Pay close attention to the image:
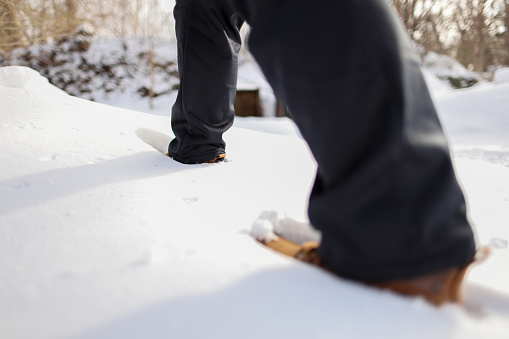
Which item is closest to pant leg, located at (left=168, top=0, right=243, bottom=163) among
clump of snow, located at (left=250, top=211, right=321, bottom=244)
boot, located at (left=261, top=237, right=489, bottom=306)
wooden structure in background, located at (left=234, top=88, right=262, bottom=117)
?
clump of snow, located at (left=250, top=211, right=321, bottom=244)

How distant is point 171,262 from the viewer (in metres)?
0.40

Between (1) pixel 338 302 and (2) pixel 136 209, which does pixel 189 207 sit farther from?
(1) pixel 338 302

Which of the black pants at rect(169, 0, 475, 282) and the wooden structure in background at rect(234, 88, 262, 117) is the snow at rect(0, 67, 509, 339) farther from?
the wooden structure in background at rect(234, 88, 262, 117)

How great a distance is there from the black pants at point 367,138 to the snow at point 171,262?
2.0 inches

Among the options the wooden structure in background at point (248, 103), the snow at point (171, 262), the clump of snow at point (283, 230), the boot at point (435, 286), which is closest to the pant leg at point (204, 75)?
the snow at point (171, 262)

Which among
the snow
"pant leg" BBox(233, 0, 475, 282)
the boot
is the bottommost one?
the snow

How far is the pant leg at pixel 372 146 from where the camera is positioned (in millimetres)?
351

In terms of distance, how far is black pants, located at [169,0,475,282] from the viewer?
0.35 m

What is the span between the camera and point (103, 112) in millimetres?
1308

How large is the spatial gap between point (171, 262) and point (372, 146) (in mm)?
271

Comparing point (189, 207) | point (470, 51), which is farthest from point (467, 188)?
point (470, 51)

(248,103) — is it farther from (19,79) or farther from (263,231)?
(263,231)

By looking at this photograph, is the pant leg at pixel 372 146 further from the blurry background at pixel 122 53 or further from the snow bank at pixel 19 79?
the blurry background at pixel 122 53

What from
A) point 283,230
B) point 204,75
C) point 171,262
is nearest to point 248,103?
point 204,75
